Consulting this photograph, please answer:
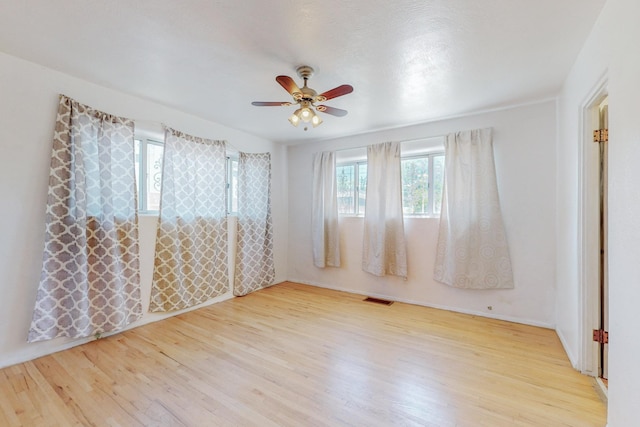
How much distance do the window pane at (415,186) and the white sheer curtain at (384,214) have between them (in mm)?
143

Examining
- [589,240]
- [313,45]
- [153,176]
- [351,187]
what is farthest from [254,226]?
[589,240]

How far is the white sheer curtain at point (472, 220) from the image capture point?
10.1 ft

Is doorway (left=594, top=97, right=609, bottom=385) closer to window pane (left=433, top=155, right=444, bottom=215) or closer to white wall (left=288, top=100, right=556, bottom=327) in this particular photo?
white wall (left=288, top=100, right=556, bottom=327)

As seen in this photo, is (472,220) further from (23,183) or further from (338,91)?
(23,183)

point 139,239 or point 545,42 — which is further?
point 139,239

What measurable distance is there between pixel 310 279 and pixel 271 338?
2.03 meters

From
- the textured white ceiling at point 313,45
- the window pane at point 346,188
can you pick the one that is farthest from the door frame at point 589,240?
the window pane at point 346,188

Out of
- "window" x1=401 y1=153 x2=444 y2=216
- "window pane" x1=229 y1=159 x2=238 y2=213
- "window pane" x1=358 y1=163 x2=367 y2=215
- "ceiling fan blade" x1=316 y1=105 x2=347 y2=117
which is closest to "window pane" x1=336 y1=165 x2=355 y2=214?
"window pane" x1=358 y1=163 x2=367 y2=215

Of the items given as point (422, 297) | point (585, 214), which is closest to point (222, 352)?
point (422, 297)

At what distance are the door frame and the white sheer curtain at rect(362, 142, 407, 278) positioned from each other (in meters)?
1.87

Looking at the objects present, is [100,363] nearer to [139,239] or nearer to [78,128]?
[139,239]

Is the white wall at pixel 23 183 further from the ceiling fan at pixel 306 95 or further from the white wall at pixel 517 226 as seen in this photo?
the white wall at pixel 517 226

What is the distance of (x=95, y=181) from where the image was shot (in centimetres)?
254

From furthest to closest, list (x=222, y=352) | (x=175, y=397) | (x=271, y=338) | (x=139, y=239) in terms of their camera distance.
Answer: (x=139, y=239) → (x=271, y=338) → (x=222, y=352) → (x=175, y=397)
